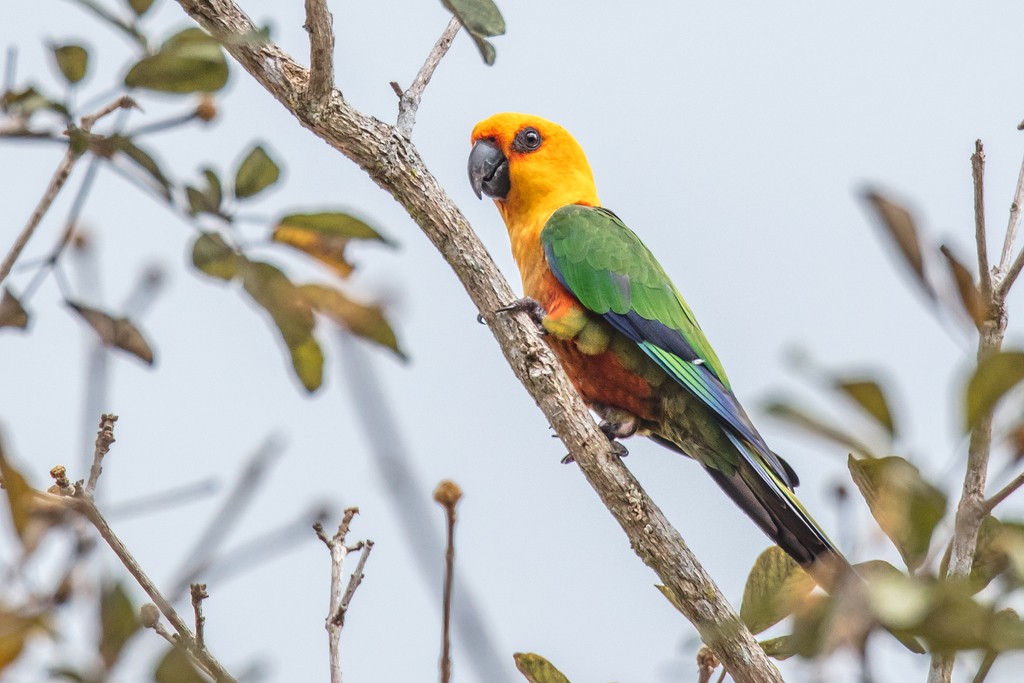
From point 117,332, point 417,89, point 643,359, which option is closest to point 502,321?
point 417,89

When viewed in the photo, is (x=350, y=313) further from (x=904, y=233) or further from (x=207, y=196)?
(x=904, y=233)

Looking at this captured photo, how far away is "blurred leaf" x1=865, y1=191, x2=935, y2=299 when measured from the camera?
68cm

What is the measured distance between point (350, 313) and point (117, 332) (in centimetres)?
33

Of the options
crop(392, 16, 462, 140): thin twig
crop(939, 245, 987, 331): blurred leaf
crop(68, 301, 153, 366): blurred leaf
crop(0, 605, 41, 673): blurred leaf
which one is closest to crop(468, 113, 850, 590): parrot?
crop(392, 16, 462, 140): thin twig

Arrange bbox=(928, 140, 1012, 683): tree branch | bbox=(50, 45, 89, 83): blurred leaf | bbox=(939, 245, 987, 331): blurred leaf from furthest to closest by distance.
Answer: bbox=(928, 140, 1012, 683): tree branch, bbox=(50, 45, 89, 83): blurred leaf, bbox=(939, 245, 987, 331): blurred leaf

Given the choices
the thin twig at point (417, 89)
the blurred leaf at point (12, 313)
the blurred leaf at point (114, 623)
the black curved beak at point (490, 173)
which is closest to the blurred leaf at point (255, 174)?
the blurred leaf at point (12, 313)

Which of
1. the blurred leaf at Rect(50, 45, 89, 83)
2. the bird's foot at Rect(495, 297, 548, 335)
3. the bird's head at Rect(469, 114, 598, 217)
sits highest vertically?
the bird's head at Rect(469, 114, 598, 217)

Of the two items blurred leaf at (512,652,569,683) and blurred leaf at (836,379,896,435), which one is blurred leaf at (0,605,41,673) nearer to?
blurred leaf at (836,379,896,435)

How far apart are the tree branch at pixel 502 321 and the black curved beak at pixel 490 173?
182 centimetres

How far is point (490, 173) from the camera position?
14.6 feet

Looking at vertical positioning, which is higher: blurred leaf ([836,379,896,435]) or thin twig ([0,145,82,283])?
thin twig ([0,145,82,283])

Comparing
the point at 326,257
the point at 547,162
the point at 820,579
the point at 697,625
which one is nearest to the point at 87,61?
the point at 326,257

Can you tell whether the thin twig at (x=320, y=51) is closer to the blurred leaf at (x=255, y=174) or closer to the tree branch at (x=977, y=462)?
the blurred leaf at (x=255, y=174)

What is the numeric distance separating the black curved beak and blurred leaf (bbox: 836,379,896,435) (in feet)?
12.5
